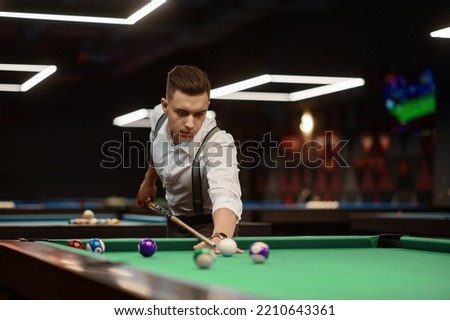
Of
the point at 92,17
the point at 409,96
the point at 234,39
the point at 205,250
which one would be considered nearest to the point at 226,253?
the point at 205,250

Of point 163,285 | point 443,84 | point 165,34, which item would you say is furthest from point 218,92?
point 163,285

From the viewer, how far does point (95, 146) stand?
47.0ft

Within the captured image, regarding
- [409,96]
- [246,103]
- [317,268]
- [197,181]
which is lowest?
[317,268]

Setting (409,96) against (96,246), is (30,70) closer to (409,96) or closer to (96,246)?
(409,96)

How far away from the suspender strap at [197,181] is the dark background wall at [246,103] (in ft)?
18.2

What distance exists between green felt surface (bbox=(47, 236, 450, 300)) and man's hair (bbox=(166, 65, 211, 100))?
0.72 m

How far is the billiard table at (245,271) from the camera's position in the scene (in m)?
1.68

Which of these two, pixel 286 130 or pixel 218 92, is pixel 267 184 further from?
pixel 218 92

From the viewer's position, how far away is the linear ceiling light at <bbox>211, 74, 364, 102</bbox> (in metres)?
8.68

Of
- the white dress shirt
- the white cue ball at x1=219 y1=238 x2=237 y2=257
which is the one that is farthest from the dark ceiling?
the white cue ball at x1=219 y1=238 x2=237 y2=257

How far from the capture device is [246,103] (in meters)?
14.4

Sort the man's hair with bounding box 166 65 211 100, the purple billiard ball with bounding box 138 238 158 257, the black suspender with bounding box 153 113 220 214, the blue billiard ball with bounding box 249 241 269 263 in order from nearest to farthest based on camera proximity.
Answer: the blue billiard ball with bounding box 249 241 269 263
the purple billiard ball with bounding box 138 238 158 257
the man's hair with bounding box 166 65 211 100
the black suspender with bounding box 153 113 220 214

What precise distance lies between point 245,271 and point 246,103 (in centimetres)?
1226

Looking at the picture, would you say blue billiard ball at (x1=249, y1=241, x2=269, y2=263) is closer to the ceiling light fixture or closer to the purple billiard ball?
the purple billiard ball
